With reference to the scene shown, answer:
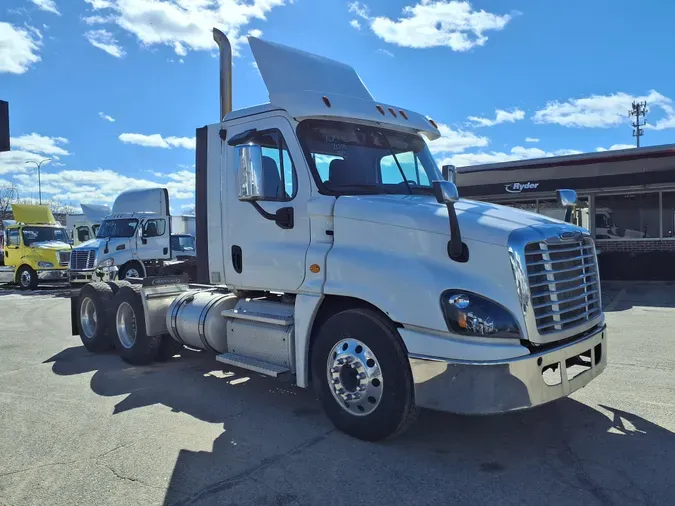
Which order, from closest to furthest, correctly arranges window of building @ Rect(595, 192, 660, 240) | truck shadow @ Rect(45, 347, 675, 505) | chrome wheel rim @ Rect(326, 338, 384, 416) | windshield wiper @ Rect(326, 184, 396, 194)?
1. truck shadow @ Rect(45, 347, 675, 505)
2. chrome wheel rim @ Rect(326, 338, 384, 416)
3. windshield wiper @ Rect(326, 184, 396, 194)
4. window of building @ Rect(595, 192, 660, 240)

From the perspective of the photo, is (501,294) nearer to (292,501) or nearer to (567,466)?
(567,466)

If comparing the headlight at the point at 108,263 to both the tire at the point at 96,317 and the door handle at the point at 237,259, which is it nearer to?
the tire at the point at 96,317

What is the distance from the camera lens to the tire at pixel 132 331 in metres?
7.22

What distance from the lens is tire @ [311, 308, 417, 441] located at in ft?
13.4

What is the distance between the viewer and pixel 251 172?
497 cm

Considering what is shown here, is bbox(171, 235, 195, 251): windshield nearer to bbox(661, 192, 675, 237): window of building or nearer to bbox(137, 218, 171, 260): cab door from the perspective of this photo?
bbox(137, 218, 171, 260): cab door

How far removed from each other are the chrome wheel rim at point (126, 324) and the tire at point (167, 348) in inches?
18.7

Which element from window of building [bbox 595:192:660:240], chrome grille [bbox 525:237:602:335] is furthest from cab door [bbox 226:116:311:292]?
window of building [bbox 595:192:660:240]

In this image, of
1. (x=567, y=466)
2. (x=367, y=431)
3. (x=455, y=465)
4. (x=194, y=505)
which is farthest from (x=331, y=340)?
(x=567, y=466)

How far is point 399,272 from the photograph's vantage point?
4.12m

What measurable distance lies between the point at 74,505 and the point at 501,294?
3099mm

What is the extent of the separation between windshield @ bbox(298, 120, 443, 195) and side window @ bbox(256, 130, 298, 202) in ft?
0.72

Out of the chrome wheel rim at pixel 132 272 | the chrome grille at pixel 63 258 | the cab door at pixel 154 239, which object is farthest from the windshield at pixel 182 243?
the chrome grille at pixel 63 258

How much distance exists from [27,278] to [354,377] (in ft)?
66.2
